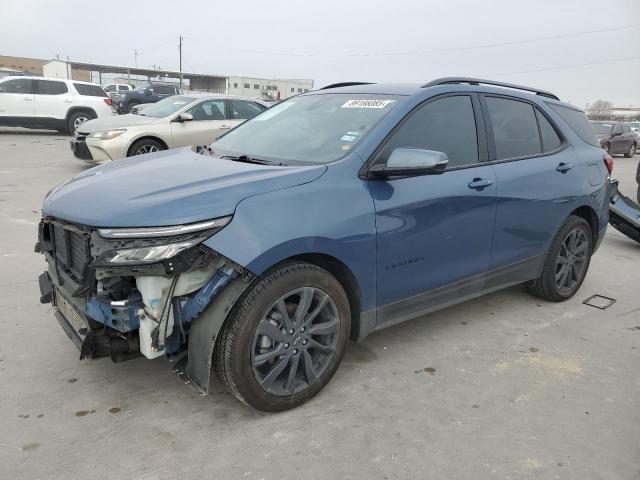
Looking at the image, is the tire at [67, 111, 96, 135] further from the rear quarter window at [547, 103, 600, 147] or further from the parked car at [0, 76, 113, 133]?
the rear quarter window at [547, 103, 600, 147]

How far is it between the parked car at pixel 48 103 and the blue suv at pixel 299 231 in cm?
1424

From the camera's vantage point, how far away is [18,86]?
15.2 m

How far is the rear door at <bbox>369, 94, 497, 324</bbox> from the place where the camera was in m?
2.98

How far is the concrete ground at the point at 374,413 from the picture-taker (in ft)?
7.78

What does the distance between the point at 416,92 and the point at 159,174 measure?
1.70 meters

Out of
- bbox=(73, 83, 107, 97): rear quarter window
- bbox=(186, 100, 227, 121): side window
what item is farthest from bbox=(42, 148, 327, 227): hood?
bbox=(73, 83, 107, 97): rear quarter window

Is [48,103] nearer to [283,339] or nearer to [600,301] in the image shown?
[283,339]

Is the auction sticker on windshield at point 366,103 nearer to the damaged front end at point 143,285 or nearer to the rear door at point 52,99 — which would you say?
the damaged front end at point 143,285

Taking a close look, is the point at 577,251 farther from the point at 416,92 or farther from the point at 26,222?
the point at 26,222

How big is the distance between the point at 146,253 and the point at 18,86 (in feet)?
52.5

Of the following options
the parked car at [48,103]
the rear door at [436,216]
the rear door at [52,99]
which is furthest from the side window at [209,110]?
the rear door at [52,99]

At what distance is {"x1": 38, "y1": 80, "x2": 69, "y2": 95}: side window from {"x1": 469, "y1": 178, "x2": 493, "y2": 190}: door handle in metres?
15.9

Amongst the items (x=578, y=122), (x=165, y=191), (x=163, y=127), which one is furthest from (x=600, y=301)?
Answer: (x=163, y=127)

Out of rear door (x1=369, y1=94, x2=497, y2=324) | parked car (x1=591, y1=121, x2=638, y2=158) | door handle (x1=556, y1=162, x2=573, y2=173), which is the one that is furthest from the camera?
parked car (x1=591, y1=121, x2=638, y2=158)
